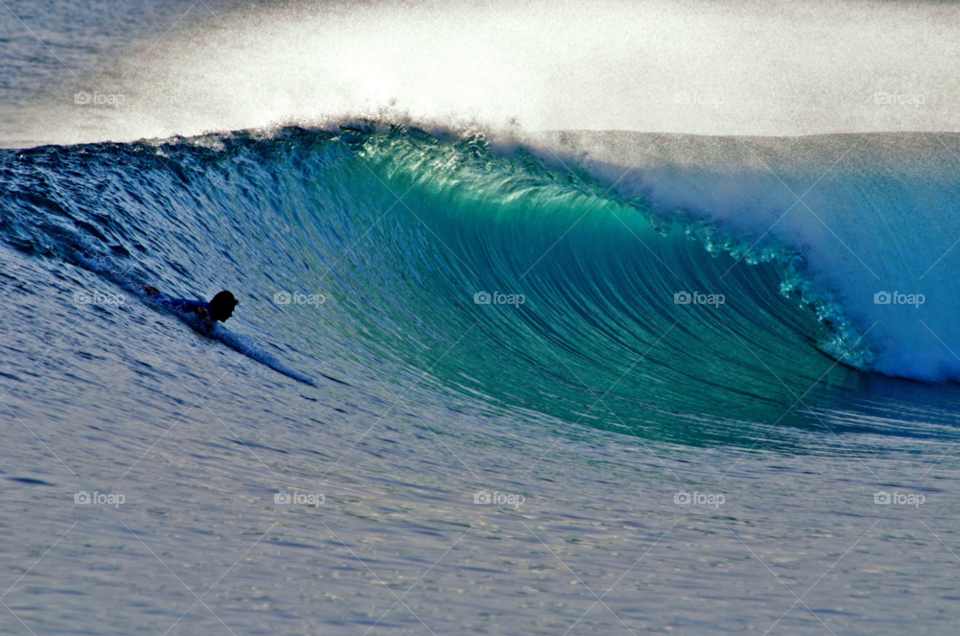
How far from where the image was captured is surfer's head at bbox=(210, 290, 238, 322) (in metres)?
5.38

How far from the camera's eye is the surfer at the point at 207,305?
539cm

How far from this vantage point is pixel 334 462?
3988 millimetres

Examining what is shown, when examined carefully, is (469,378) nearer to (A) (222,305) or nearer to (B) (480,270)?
(A) (222,305)

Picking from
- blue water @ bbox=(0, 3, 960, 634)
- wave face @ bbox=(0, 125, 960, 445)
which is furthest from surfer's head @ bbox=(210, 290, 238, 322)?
wave face @ bbox=(0, 125, 960, 445)

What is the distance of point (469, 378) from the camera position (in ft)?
20.6

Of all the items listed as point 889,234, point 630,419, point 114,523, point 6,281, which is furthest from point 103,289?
point 889,234

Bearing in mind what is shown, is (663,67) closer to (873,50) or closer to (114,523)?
(873,50)

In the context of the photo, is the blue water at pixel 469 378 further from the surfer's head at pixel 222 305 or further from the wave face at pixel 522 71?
the wave face at pixel 522 71

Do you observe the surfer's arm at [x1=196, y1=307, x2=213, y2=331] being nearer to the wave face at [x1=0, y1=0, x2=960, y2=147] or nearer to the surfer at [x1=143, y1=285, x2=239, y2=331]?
the surfer at [x1=143, y1=285, x2=239, y2=331]

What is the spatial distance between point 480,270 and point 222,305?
3.41 meters

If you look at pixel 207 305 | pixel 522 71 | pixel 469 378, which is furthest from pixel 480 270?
pixel 207 305

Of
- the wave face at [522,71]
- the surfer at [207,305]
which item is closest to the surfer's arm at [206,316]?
the surfer at [207,305]

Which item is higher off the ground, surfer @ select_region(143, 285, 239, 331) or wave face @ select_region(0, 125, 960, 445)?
wave face @ select_region(0, 125, 960, 445)

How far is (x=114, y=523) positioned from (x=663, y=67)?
979 cm
